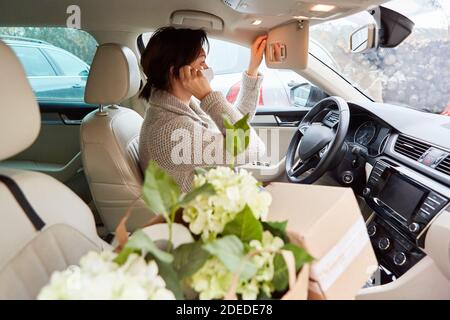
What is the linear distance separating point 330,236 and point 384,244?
898 millimetres

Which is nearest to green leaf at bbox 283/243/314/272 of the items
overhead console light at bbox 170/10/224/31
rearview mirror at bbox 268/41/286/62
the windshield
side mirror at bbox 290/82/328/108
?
the windshield

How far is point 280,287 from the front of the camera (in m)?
0.59

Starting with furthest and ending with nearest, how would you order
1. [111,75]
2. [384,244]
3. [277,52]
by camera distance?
[277,52] < [111,75] < [384,244]

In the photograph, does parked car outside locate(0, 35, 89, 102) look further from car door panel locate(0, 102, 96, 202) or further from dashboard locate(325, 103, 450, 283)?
dashboard locate(325, 103, 450, 283)

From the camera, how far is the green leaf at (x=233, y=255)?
526 millimetres

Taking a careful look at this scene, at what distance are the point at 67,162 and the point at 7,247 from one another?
1.96 meters

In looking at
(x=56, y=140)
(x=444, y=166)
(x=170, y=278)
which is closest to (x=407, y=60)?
(x=444, y=166)

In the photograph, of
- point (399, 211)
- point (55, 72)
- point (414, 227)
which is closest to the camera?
point (414, 227)

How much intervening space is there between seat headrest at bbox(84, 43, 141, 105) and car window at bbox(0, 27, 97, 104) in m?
0.74

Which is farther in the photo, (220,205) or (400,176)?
(400,176)

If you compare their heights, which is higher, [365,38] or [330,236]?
[365,38]

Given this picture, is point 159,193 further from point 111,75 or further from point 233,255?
point 111,75

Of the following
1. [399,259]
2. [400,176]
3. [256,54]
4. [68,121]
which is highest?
[256,54]

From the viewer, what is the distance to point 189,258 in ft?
1.90
